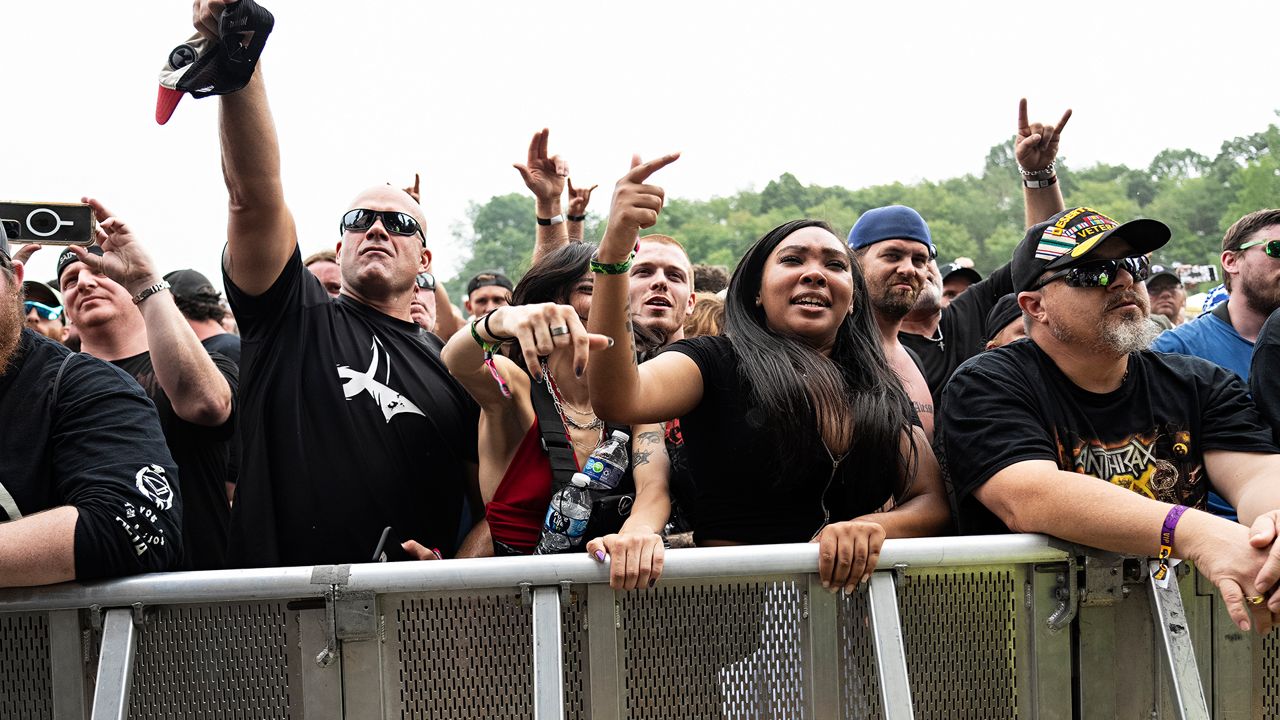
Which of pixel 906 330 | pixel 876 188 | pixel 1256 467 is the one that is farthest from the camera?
pixel 876 188

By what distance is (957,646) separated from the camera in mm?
2742

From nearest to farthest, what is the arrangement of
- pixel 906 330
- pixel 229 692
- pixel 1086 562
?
pixel 229 692 → pixel 1086 562 → pixel 906 330

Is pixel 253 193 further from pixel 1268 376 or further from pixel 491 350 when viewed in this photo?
pixel 1268 376

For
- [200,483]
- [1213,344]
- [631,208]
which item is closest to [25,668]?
[200,483]

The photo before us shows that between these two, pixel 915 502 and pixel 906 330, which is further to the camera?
pixel 906 330

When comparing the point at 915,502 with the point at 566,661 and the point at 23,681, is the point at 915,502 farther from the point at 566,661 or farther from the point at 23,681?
the point at 23,681

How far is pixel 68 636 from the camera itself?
2637 millimetres

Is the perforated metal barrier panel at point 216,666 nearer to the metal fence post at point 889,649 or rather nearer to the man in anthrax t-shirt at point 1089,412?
the metal fence post at point 889,649

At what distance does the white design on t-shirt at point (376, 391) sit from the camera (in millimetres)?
3732

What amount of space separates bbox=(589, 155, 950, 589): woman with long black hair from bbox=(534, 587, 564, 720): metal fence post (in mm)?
650

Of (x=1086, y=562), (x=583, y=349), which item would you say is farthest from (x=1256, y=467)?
(x=583, y=349)

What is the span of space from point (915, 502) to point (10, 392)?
253 centimetres

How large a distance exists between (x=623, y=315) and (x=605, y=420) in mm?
351

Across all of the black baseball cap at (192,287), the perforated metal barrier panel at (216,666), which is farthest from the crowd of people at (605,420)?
the black baseball cap at (192,287)
